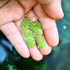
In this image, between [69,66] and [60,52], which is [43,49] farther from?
[69,66]

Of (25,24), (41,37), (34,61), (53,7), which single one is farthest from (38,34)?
(34,61)

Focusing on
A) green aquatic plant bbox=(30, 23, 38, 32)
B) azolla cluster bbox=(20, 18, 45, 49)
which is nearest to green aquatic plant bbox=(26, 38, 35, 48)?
azolla cluster bbox=(20, 18, 45, 49)

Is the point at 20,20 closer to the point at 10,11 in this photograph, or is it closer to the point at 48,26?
the point at 10,11

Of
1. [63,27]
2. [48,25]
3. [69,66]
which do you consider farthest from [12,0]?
[69,66]

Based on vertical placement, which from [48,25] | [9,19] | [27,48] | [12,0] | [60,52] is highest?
[12,0]

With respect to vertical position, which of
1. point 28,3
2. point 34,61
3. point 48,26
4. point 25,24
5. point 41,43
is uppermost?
point 28,3

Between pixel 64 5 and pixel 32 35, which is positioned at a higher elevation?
pixel 64 5

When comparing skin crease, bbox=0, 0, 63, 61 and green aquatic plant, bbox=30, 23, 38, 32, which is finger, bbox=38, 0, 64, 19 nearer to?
skin crease, bbox=0, 0, 63, 61
